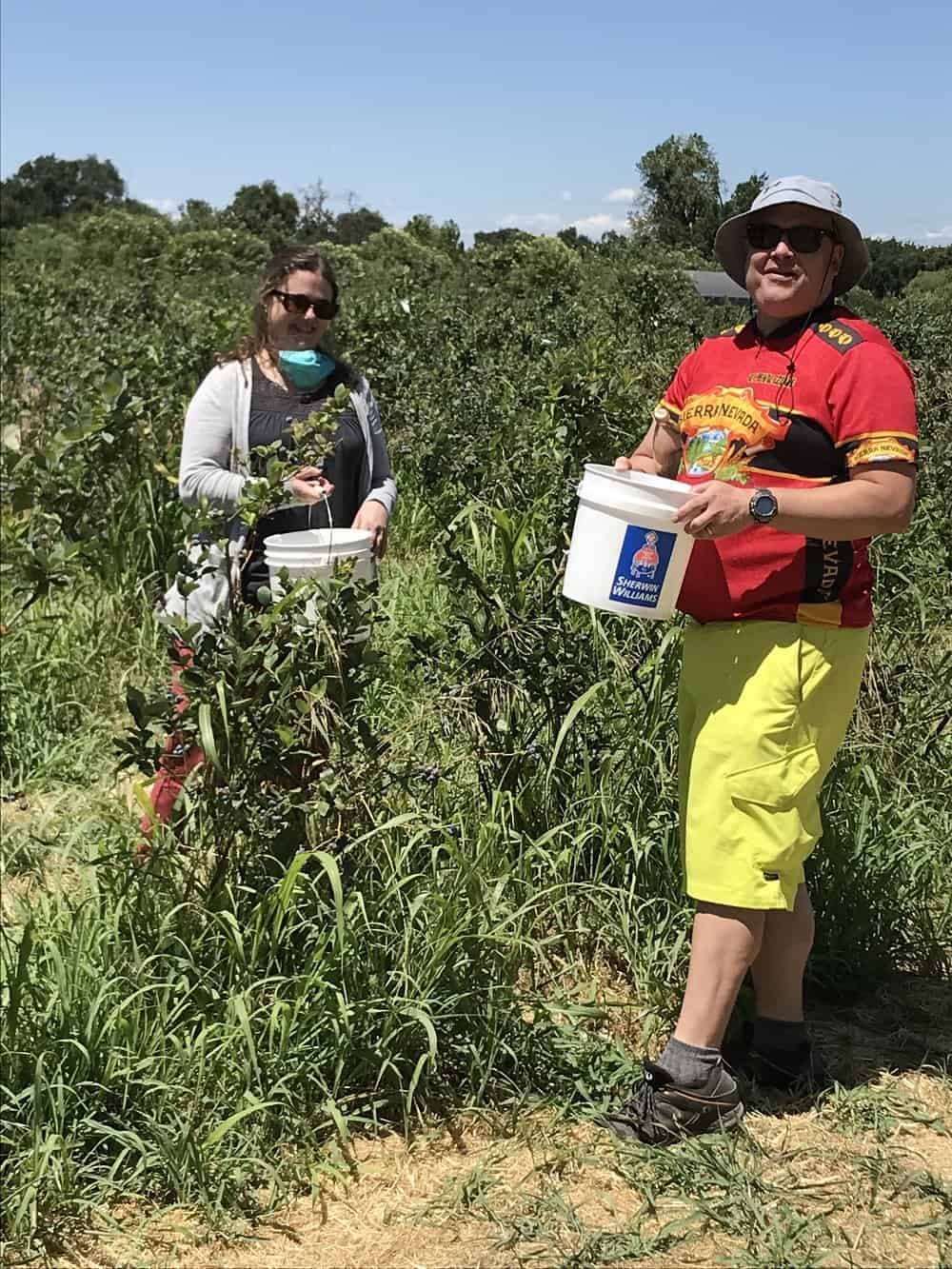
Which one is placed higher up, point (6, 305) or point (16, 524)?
point (6, 305)

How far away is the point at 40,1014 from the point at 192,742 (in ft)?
1.84

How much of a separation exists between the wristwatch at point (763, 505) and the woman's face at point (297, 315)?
4.48 ft

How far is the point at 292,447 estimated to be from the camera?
3.00 meters

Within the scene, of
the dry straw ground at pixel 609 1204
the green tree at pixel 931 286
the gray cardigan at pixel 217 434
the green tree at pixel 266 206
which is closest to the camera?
the dry straw ground at pixel 609 1204

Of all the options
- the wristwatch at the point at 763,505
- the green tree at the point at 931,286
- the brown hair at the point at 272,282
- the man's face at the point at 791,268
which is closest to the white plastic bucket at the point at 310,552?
the brown hair at the point at 272,282

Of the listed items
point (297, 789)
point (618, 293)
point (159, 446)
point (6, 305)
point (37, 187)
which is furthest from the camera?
point (37, 187)

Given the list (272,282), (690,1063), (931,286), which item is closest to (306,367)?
(272,282)

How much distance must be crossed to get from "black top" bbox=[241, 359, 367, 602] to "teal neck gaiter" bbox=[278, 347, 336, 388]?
27 mm

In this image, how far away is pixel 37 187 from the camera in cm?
10081

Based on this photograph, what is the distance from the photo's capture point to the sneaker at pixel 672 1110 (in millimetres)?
2273

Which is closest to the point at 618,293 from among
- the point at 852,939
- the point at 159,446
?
the point at 159,446

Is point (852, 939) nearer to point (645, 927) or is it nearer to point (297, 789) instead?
point (645, 927)

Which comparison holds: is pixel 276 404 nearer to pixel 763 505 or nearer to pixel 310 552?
pixel 310 552

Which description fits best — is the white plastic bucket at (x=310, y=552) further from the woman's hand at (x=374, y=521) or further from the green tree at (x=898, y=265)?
the green tree at (x=898, y=265)
